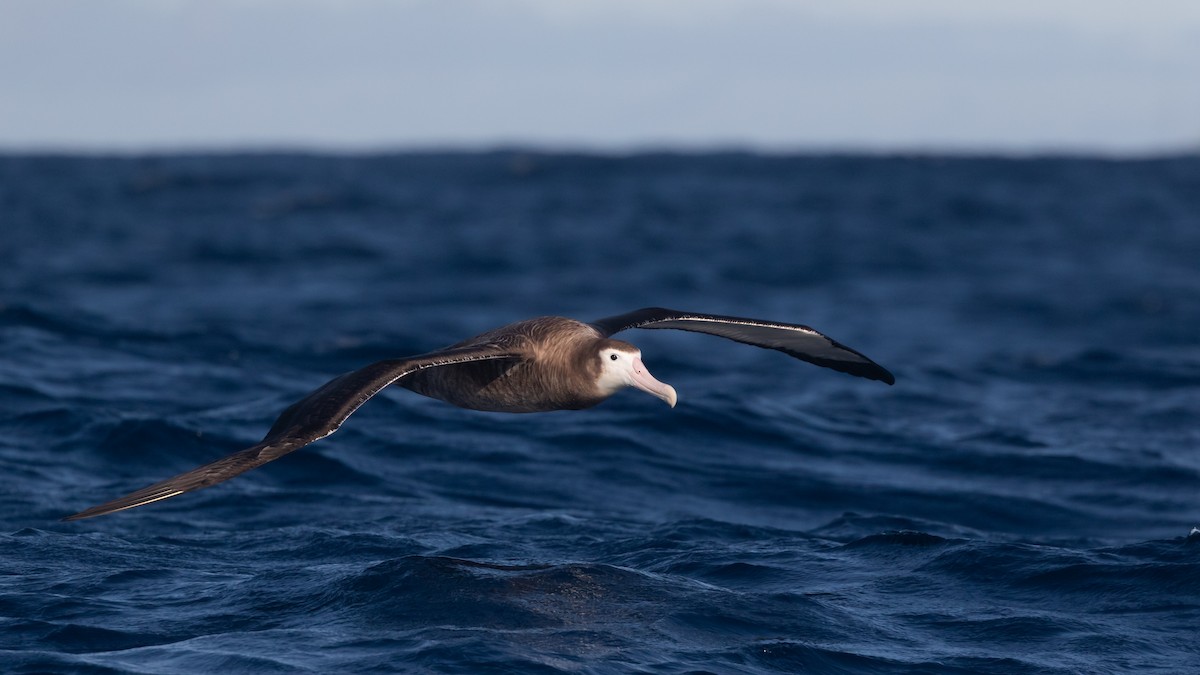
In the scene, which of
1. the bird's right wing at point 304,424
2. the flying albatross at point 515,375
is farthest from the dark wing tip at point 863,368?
the bird's right wing at point 304,424

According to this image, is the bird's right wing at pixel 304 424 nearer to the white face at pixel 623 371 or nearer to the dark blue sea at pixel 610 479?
the white face at pixel 623 371

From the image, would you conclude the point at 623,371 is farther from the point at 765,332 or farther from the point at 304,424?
the point at 765,332

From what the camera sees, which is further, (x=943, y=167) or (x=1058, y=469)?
(x=943, y=167)

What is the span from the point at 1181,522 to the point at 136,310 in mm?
17311

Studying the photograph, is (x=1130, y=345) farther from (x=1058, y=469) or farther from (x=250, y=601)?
(x=250, y=601)

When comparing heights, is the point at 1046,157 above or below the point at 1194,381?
above

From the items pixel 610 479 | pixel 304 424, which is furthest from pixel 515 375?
pixel 610 479

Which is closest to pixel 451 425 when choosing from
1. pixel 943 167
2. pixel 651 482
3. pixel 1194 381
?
pixel 651 482

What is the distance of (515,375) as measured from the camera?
387 inches

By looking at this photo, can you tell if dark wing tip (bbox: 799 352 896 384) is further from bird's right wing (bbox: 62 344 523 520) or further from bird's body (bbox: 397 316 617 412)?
bird's right wing (bbox: 62 344 523 520)

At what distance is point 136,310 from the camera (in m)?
24.2

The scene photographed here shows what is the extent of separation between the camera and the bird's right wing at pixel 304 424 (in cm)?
759

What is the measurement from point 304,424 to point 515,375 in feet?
6.42

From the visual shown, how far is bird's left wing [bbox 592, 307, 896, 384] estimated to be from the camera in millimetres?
10516
